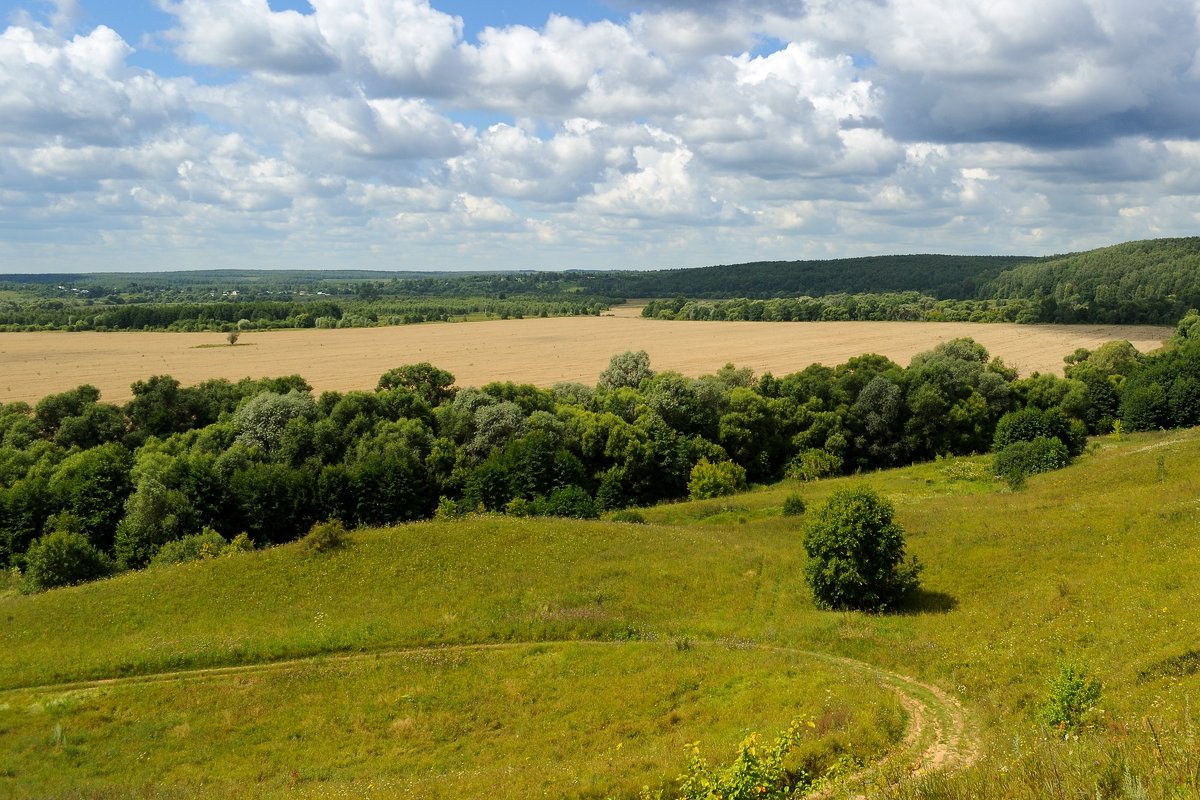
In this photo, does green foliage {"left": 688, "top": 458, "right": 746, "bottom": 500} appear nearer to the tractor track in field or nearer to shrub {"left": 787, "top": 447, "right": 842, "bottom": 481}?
shrub {"left": 787, "top": 447, "right": 842, "bottom": 481}

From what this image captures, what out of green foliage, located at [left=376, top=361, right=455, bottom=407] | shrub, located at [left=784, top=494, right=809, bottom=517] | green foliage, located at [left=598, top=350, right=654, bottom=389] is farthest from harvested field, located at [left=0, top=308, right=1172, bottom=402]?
shrub, located at [left=784, top=494, right=809, bottom=517]

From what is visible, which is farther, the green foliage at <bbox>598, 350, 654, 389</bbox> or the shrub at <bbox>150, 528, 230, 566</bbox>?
the green foliage at <bbox>598, 350, 654, 389</bbox>

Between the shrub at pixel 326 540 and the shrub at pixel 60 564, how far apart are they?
1603 cm

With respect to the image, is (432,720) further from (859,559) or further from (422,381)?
(422,381)

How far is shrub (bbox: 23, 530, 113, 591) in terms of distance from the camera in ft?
147

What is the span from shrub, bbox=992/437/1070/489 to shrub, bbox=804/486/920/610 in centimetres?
3033

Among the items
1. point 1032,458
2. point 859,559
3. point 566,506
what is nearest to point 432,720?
point 859,559

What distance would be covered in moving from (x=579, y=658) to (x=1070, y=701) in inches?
658

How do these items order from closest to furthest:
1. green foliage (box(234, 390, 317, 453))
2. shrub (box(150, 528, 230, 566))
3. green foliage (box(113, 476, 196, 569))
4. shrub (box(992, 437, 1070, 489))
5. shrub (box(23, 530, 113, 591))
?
1. shrub (box(23, 530, 113, 591))
2. shrub (box(150, 528, 230, 566))
3. green foliage (box(113, 476, 196, 569))
4. shrub (box(992, 437, 1070, 489))
5. green foliage (box(234, 390, 317, 453))

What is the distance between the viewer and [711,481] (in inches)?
2662

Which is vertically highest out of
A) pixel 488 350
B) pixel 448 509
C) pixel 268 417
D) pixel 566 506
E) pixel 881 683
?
pixel 488 350

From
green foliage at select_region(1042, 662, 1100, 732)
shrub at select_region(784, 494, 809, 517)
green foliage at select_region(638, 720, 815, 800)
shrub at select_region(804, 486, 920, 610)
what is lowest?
shrub at select_region(784, 494, 809, 517)

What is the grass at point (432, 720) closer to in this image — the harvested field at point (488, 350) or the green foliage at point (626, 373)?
the green foliage at point (626, 373)

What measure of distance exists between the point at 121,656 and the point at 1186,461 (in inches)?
2162
